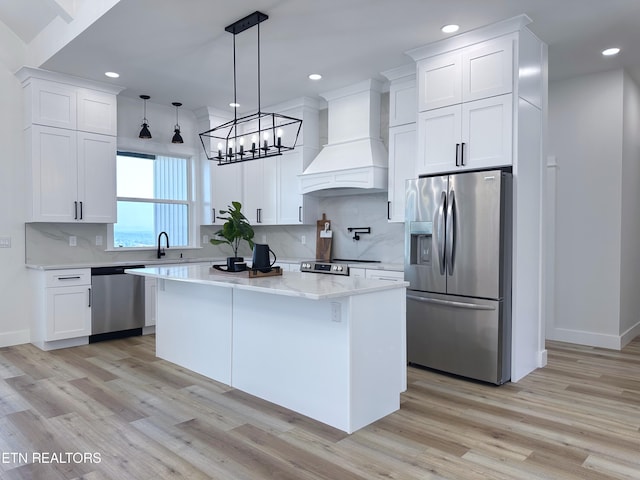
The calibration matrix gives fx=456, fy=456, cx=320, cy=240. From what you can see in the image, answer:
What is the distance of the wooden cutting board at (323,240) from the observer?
229 inches

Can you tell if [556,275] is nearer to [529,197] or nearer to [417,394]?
[529,197]

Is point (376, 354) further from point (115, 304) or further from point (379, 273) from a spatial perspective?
point (115, 304)

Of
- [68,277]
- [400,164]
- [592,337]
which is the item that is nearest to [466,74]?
[400,164]

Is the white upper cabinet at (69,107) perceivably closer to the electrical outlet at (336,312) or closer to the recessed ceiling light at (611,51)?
the electrical outlet at (336,312)

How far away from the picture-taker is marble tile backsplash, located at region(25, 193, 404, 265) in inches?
201

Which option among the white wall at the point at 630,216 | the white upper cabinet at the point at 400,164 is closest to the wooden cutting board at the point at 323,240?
the white upper cabinet at the point at 400,164

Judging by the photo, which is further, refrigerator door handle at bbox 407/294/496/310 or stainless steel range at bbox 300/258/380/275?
stainless steel range at bbox 300/258/380/275

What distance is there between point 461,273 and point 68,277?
397 centimetres

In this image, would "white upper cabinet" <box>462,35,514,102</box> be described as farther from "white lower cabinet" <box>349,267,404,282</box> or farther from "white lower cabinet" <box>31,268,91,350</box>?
"white lower cabinet" <box>31,268,91,350</box>

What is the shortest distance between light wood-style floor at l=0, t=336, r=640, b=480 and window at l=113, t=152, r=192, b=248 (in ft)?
7.37

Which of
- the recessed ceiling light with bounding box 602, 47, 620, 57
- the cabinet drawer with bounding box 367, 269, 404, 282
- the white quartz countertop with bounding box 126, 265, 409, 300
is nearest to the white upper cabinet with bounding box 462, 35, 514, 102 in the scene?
the recessed ceiling light with bounding box 602, 47, 620, 57

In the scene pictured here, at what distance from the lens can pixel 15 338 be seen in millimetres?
4910

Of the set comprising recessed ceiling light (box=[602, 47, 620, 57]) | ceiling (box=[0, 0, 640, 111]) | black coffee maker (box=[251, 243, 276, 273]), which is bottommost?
black coffee maker (box=[251, 243, 276, 273])

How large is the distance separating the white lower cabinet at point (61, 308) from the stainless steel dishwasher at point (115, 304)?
0.08m
